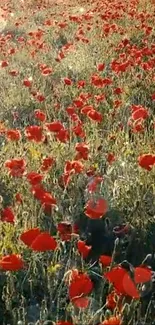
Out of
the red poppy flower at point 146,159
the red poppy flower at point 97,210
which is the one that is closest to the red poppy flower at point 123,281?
the red poppy flower at point 97,210

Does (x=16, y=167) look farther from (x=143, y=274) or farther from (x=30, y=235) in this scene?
(x=143, y=274)

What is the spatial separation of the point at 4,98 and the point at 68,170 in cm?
300

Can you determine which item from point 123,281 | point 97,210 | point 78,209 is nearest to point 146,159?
point 97,210

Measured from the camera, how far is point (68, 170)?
2844 millimetres

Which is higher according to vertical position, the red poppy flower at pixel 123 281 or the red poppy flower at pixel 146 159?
the red poppy flower at pixel 146 159

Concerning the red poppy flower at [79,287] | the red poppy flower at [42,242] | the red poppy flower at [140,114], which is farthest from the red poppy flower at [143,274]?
the red poppy flower at [140,114]

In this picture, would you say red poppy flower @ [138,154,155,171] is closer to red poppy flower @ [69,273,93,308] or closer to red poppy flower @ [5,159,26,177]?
red poppy flower @ [5,159,26,177]

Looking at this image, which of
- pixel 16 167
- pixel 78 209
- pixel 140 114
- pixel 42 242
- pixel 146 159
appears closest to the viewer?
pixel 42 242

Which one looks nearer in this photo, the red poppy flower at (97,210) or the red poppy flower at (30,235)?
the red poppy flower at (30,235)

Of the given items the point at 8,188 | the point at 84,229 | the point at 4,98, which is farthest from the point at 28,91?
the point at 84,229

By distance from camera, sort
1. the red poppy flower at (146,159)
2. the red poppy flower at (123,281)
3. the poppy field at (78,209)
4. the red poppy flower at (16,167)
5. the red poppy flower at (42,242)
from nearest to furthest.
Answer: the red poppy flower at (123,281), the red poppy flower at (42,242), the poppy field at (78,209), the red poppy flower at (146,159), the red poppy flower at (16,167)

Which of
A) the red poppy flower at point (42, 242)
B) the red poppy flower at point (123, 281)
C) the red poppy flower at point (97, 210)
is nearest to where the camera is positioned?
the red poppy flower at point (123, 281)

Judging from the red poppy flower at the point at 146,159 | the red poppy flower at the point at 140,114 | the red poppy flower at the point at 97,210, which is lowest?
the red poppy flower at the point at 97,210

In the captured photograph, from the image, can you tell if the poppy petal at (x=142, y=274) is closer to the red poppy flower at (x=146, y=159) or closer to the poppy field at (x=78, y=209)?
the poppy field at (x=78, y=209)
